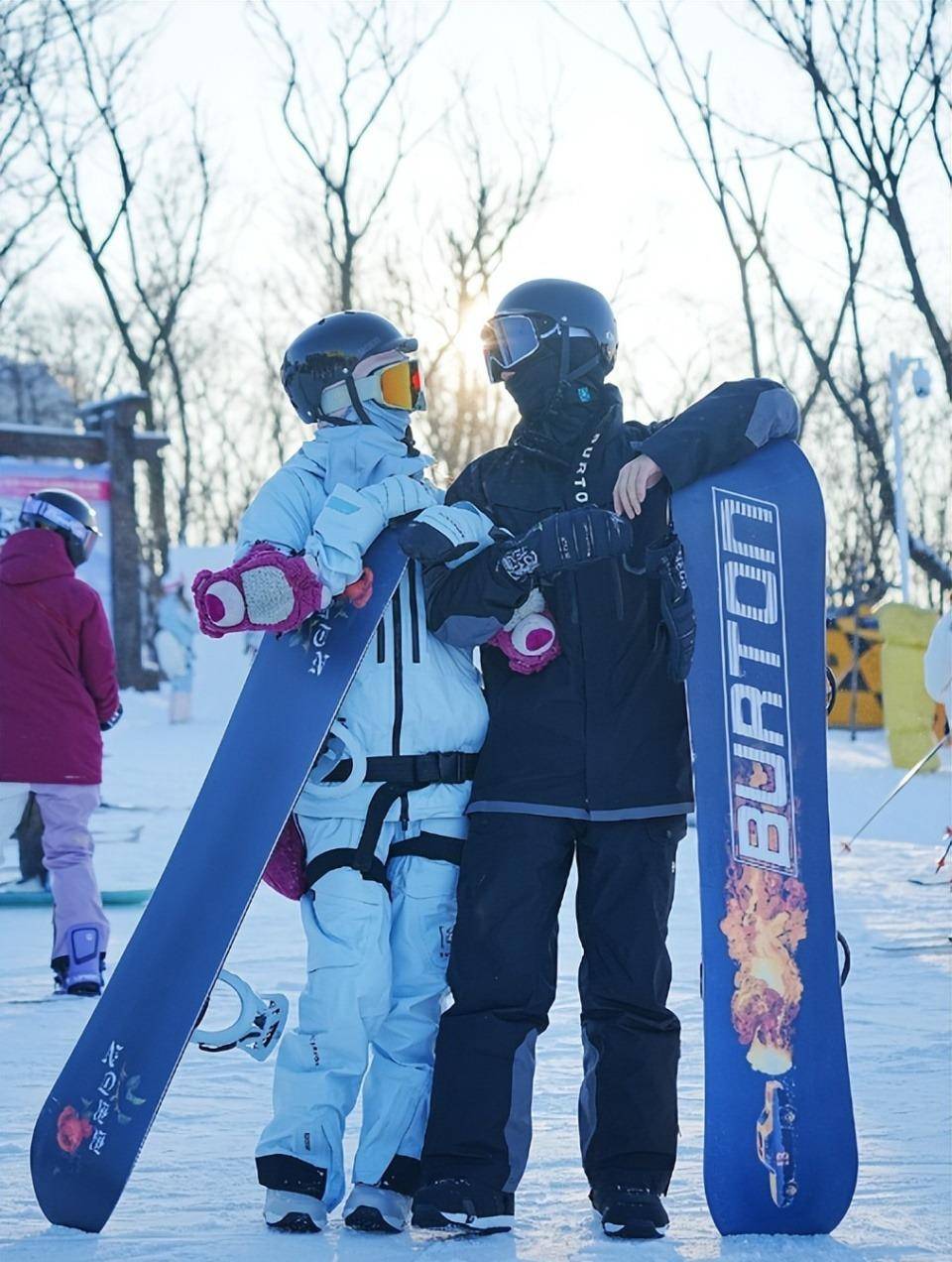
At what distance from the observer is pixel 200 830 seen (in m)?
3.20

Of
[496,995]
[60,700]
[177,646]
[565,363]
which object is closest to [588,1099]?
[496,995]

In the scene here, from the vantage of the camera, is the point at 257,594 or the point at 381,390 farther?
the point at 381,390

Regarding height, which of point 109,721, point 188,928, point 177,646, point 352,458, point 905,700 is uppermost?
point 177,646

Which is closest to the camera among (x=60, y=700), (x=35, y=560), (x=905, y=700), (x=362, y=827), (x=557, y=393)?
(x=362, y=827)

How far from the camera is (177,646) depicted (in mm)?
17812

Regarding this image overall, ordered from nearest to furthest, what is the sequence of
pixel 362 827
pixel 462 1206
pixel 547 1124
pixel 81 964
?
pixel 462 1206, pixel 362 827, pixel 547 1124, pixel 81 964

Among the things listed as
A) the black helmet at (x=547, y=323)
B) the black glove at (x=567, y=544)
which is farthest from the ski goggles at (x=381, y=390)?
the black glove at (x=567, y=544)

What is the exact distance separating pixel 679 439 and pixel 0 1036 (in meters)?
2.80

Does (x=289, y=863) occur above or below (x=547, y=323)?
below

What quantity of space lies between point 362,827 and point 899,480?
612 inches

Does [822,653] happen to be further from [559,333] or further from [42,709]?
[42,709]

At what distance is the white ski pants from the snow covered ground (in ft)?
0.56

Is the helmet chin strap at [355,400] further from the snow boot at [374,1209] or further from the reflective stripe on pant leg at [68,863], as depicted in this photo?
the reflective stripe on pant leg at [68,863]

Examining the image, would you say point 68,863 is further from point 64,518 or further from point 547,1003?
point 547,1003
